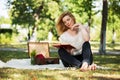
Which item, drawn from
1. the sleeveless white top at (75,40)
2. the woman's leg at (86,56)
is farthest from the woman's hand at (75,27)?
the woman's leg at (86,56)

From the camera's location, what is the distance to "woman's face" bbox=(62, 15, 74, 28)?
32.5ft

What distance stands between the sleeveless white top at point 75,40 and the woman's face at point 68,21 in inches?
10.7

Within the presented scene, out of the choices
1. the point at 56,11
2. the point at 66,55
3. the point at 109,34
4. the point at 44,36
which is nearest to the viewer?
the point at 66,55

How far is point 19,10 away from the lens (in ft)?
156

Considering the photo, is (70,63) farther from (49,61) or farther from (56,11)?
(56,11)

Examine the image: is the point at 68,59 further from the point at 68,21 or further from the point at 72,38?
the point at 68,21

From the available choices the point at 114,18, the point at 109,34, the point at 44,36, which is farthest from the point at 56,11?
the point at 109,34

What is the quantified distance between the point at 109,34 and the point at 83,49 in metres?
93.4

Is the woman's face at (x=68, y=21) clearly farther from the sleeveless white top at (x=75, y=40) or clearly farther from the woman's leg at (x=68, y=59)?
the woman's leg at (x=68, y=59)

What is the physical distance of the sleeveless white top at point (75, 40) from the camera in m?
10.0

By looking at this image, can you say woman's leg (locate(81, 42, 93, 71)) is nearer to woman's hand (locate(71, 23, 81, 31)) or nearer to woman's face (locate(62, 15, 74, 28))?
woman's hand (locate(71, 23, 81, 31))

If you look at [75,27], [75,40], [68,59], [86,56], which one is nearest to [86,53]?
[86,56]

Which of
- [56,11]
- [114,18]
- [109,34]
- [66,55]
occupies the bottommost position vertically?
[109,34]

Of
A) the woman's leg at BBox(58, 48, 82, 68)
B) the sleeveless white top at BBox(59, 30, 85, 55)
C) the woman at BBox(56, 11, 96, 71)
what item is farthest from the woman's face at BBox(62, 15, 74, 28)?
the woman's leg at BBox(58, 48, 82, 68)
